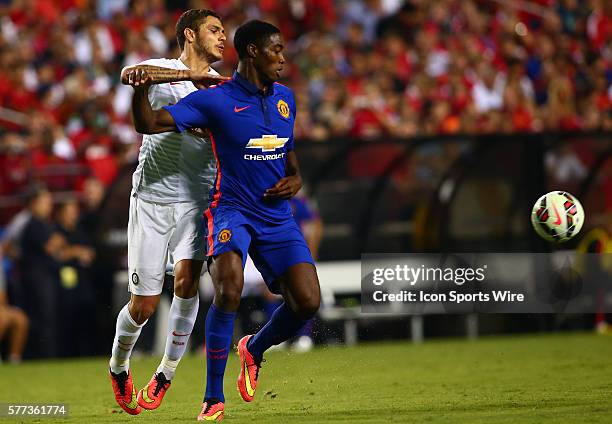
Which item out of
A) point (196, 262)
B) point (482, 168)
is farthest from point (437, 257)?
point (196, 262)

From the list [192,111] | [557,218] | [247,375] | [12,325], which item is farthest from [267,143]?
[12,325]

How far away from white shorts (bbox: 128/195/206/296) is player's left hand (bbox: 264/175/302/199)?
75 cm

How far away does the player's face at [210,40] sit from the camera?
8.11 metres

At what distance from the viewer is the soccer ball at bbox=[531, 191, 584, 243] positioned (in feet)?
30.8

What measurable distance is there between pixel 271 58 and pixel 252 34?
0.20 meters

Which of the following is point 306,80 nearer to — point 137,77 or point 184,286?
point 184,286

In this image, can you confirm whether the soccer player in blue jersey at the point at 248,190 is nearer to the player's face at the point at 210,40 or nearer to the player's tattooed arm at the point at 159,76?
the player's tattooed arm at the point at 159,76

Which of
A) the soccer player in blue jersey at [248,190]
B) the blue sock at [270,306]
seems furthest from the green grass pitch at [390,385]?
the blue sock at [270,306]

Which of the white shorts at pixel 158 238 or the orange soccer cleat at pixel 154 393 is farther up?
the white shorts at pixel 158 238

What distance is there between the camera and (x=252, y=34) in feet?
24.7

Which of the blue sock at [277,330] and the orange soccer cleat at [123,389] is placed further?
the orange soccer cleat at [123,389]

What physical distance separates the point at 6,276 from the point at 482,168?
587 cm

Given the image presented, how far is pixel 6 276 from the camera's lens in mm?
14609

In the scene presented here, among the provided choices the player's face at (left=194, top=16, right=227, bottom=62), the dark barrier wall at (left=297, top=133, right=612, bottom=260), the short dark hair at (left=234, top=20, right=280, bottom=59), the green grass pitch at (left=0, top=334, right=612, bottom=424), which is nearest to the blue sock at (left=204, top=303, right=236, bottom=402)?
the green grass pitch at (left=0, top=334, right=612, bottom=424)
